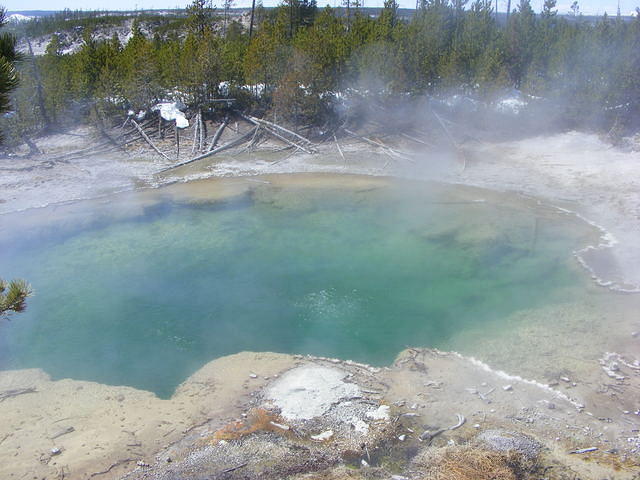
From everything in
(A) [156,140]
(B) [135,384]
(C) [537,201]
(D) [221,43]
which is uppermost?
(D) [221,43]

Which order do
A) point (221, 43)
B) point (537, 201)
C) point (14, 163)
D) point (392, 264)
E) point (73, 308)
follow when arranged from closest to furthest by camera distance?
point (73, 308) → point (392, 264) → point (537, 201) → point (14, 163) → point (221, 43)

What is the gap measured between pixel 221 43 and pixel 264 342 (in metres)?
19.2

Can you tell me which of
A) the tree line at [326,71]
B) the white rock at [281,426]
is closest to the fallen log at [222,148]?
the tree line at [326,71]

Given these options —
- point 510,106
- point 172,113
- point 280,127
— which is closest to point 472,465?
point 280,127

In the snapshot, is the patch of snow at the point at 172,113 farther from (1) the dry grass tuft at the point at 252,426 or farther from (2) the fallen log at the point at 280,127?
(1) the dry grass tuft at the point at 252,426

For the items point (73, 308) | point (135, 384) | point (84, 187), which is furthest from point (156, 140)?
point (135, 384)

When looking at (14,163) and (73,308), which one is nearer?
(73,308)

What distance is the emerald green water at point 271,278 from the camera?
380 inches

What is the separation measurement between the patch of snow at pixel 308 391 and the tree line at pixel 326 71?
15.9m

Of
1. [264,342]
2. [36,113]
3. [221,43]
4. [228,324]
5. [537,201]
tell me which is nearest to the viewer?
[264,342]

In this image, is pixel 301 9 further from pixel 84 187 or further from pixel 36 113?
pixel 84 187

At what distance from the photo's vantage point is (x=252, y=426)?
7234 mm

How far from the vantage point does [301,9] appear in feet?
106

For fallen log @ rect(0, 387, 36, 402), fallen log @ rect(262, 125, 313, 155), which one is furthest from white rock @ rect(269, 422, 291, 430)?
fallen log @ rect(262, 125, 313, 155)
